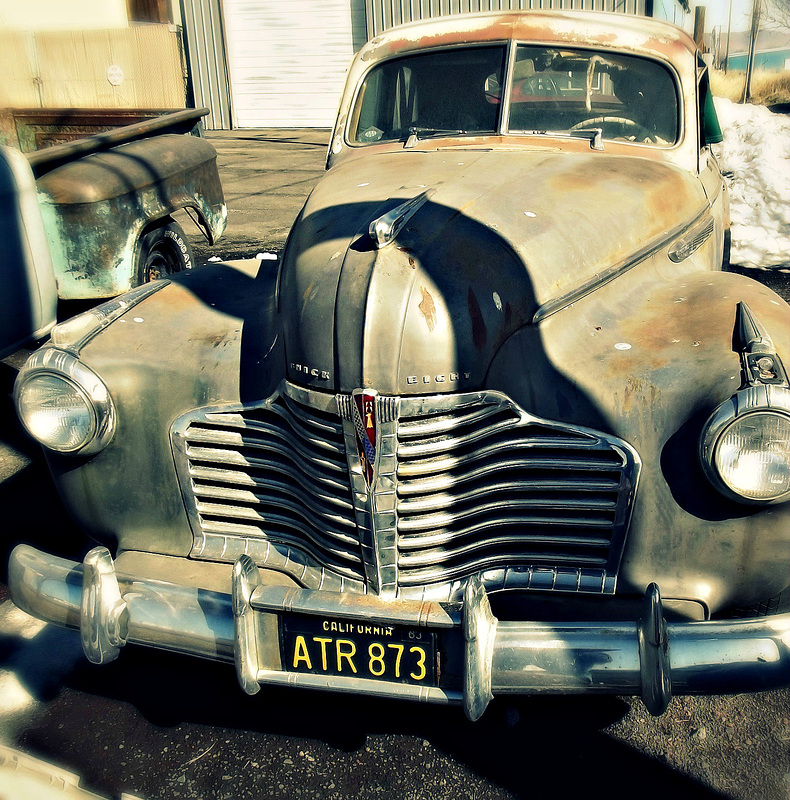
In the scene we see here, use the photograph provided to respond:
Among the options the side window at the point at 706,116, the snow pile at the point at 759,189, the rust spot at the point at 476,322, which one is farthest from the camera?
the snow pile at the point at 759,189

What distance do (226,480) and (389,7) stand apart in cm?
1687

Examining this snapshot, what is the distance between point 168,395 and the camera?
255 cm

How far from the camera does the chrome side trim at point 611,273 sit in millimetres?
2490

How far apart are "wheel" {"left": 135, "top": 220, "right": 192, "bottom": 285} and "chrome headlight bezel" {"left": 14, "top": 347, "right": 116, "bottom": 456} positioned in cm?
259

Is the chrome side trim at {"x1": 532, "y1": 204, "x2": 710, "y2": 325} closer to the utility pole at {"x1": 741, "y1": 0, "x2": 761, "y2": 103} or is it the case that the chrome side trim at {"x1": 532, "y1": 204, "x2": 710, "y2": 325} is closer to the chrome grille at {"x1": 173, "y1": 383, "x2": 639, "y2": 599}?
the chrome grille at {"x1": 173, "y1": 383, "x2": 639, "y2": 599}

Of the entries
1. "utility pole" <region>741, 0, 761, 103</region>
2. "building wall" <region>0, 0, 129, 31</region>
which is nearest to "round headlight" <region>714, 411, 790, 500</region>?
"building wall" <region>0, 0, 129, 31</region>

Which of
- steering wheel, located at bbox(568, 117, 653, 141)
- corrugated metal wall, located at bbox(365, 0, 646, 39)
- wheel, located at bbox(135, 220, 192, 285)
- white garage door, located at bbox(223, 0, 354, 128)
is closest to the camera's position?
steering wheel, located at bbox(568, 117, 653, 141)

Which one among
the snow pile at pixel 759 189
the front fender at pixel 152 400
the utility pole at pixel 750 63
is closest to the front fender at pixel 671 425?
the front fender at pixel 152 400

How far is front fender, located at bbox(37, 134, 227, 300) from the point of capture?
4.59 meters

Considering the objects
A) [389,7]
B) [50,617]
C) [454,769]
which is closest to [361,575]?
[454,769]

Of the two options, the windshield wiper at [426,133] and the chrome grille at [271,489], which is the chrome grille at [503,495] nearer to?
the chrome grille at [271,489]

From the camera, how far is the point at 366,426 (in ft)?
7.09

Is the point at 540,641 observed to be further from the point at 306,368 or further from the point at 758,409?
the point at 306,368

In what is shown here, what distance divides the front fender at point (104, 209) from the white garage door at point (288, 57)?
44.5 feet
